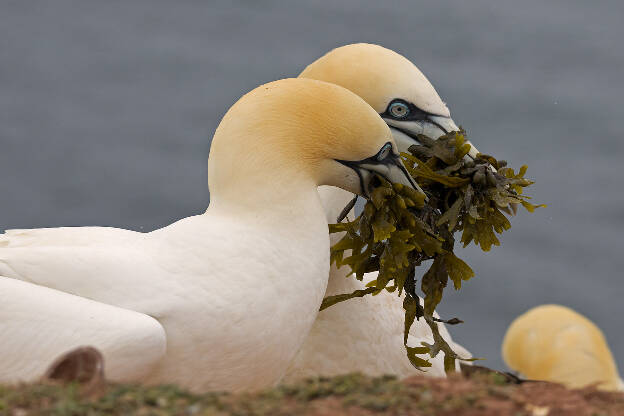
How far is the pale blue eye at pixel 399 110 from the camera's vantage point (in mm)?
6457

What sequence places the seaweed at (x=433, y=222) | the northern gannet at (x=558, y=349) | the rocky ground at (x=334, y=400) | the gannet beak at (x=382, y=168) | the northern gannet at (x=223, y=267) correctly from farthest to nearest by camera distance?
the northern gannet at (x=558, y=349), the seaweed at (x=433, y=222), the gannet beak at (x=382, y=168), the northern gannet at (x=223, y=267), the rocky ground at (x=334, y=400)

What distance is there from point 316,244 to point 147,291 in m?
0.82

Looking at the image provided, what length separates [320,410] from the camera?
3604mm

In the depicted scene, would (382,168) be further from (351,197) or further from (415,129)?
(351,197)

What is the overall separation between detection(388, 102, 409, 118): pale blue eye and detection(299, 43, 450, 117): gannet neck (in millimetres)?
36

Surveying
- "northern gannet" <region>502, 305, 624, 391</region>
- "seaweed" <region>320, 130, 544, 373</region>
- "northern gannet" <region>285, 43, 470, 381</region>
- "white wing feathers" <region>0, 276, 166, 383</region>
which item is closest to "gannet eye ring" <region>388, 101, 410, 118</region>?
"northern gannet" <region>285, 43, 470, 381</region>

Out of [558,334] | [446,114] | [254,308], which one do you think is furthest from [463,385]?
[558,334]

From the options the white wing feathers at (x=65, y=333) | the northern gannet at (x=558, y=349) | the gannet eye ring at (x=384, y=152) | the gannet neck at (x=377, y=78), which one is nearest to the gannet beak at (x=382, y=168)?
the gannet eye ring at (x=384, y=152)

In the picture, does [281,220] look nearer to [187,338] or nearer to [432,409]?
[187,338]

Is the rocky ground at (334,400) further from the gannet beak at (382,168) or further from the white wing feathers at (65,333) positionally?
the gannet beak at (382,168)

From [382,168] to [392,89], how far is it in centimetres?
99

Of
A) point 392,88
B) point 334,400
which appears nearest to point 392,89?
point 392,88

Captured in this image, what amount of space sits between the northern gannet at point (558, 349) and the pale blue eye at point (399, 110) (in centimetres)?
441

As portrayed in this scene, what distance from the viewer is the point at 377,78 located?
21.3ft
